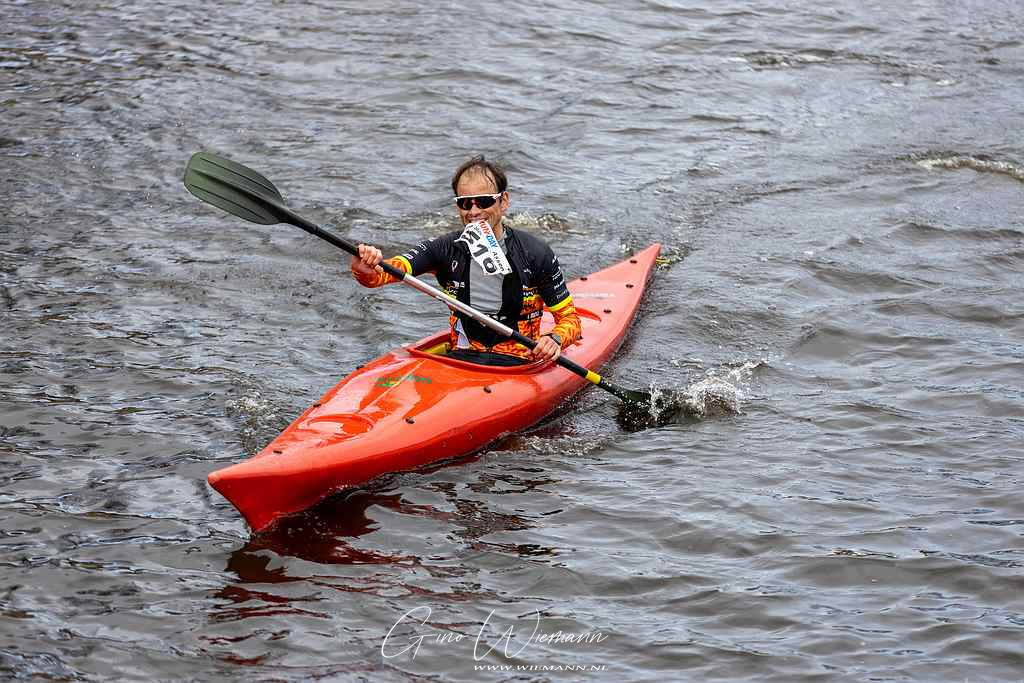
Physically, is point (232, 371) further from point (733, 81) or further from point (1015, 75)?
point (1015, 75)

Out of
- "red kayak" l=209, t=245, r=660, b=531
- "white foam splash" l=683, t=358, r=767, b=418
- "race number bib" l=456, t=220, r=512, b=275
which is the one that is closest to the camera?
"red kayak" l=209, t=245, r=660, b=531

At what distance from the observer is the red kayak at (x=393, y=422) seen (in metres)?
4.49

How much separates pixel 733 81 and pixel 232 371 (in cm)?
712

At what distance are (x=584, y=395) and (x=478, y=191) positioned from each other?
138 cm

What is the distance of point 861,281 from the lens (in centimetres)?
755

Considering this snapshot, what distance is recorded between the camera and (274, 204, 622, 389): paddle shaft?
5.12 metres

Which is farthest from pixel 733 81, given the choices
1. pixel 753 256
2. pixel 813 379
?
pixel 813 379

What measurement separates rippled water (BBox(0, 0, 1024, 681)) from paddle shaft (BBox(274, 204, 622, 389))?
0.97 ft

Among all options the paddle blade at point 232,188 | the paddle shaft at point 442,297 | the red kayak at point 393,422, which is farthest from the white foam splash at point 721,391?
the paddle blade at point 232,188

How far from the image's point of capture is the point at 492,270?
17.9ft

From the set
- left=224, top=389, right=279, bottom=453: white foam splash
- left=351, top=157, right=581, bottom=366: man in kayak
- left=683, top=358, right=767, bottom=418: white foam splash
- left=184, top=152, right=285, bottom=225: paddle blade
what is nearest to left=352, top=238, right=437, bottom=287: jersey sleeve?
left=351, top=157, right=581, bottom=366: man in kayak

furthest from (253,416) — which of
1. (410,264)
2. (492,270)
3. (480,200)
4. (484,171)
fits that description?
(484,171)

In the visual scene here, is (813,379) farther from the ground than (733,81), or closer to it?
closer to it

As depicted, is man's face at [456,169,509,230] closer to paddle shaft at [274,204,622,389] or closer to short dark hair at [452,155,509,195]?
short dark hair at [452,155,509,195]
